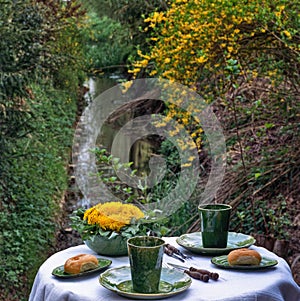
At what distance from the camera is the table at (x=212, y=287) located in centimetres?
165

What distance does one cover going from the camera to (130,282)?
5.71 feet

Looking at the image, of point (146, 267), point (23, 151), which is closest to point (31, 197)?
point (23, 151)

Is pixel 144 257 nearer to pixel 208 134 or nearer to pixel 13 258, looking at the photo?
pixel 13 258

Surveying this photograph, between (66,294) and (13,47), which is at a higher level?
(13,47)

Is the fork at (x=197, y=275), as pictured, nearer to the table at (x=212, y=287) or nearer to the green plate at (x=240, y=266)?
the table at (x=212, y=287)

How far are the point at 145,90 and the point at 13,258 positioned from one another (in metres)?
4.03

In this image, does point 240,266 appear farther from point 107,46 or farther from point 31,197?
point 107,46

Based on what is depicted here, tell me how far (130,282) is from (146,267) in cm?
13

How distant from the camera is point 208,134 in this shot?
4.95 m

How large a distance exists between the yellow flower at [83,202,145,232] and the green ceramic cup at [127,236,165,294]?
13.8 inches

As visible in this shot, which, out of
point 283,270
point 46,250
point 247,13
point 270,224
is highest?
point 247,13

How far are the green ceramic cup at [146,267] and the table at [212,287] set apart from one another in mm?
67

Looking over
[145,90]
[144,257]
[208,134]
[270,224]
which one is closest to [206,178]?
[208,134]

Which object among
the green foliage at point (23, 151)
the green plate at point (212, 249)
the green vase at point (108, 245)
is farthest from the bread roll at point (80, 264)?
the green foliage at point (23, 151)
